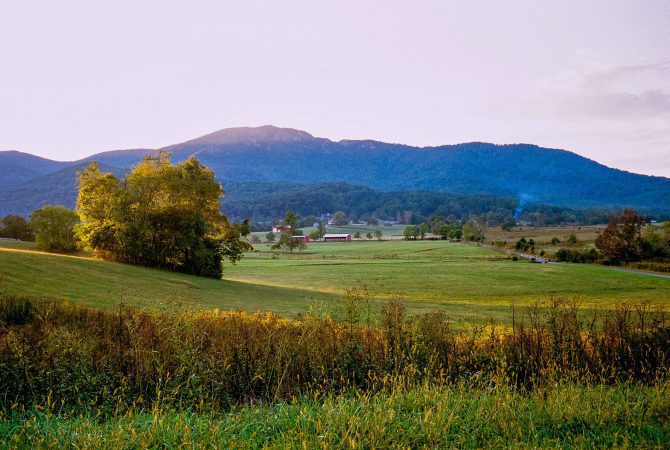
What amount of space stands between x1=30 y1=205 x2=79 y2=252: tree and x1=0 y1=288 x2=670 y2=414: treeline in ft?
140

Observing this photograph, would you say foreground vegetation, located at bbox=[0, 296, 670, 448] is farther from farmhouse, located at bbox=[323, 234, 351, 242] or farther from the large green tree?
farmhouse, located at bbox=[323, 234, 351, 242]

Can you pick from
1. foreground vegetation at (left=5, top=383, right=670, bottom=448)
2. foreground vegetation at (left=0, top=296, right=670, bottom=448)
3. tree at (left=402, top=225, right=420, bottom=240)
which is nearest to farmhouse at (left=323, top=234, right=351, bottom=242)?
tree at (left=402, top=225, right=420, bottom=240)

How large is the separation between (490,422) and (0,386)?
8440mm

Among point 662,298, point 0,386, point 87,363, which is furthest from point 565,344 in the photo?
point 662,298

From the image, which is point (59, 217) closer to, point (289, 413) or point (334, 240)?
point (289, 413)

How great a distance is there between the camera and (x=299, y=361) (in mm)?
9367

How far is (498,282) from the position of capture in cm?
5078

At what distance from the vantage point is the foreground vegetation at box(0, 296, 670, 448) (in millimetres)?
5836

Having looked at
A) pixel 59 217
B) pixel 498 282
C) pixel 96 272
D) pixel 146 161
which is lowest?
pixel 498 282

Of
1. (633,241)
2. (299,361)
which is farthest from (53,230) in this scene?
(633,241)

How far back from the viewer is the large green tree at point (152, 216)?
41375mm

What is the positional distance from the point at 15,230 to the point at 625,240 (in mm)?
95717

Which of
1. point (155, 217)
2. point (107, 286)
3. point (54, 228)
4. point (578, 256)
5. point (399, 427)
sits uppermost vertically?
point (155, 217)

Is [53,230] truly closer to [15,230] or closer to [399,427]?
[15,230]
